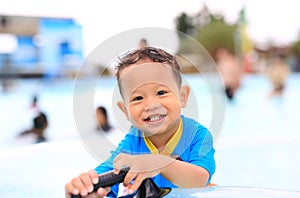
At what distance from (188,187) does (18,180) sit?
112 cm

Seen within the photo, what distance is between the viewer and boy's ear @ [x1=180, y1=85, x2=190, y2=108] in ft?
3.05

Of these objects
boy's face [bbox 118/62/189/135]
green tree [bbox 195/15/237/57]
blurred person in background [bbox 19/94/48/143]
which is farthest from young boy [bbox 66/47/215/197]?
green tree [bbox 195/15/237/57]

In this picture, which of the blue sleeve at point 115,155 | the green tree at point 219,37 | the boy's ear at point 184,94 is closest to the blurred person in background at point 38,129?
the blue sleeve at point 115,155

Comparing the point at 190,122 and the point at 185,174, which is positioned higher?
the point at 190,122

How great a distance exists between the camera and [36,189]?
5.90ft

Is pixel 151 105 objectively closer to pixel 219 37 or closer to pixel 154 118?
pixel 154 118

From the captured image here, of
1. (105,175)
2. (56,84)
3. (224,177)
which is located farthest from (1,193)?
(56,84)

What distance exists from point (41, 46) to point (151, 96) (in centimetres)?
929

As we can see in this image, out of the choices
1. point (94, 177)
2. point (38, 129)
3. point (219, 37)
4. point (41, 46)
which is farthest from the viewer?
point (219, 37)

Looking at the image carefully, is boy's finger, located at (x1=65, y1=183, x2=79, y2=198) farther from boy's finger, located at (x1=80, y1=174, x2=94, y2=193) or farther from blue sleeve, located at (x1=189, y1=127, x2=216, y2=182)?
blue sleeve, located at (x1=189, y1=127, x2=216, y2=182)

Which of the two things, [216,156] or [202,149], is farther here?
[216,156]

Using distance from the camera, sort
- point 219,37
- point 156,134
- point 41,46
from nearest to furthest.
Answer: point 156,134, point 41,46, point 219,37


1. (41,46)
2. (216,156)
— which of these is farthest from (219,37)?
(216,156)

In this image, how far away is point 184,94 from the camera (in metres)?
0.94
